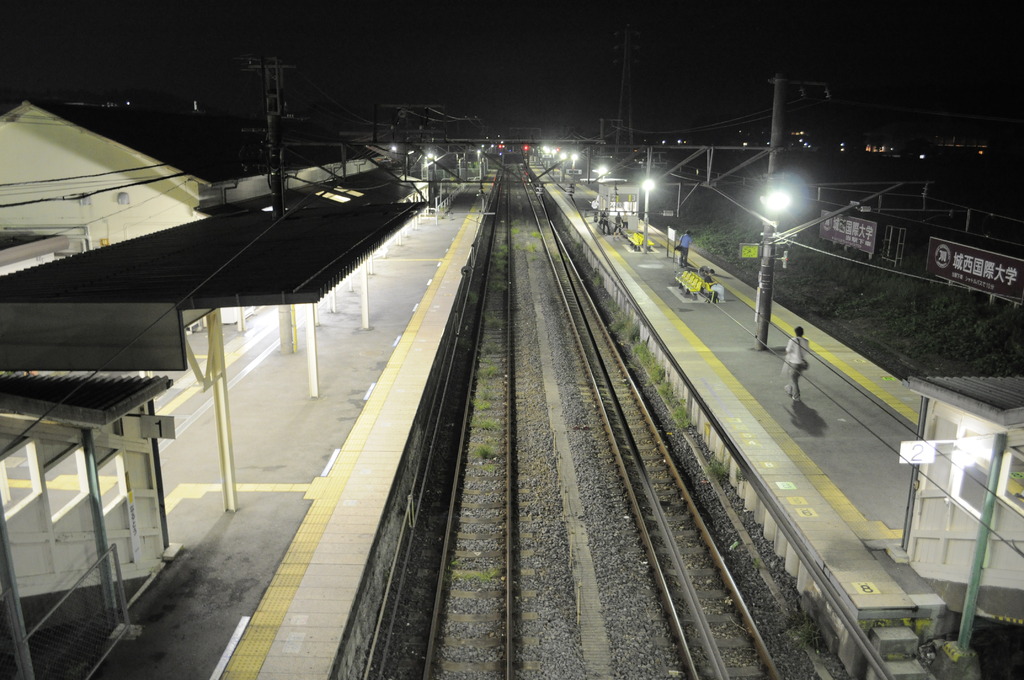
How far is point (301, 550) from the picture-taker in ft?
22.9

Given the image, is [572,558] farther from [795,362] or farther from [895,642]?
[795,362]

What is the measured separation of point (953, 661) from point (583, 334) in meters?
11.1

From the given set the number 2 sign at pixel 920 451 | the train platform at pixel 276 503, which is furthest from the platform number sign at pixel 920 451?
the train platform at pixel 276 503

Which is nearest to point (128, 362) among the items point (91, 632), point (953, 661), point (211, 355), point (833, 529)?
point (211, 355)

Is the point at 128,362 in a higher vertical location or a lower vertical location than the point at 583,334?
higher

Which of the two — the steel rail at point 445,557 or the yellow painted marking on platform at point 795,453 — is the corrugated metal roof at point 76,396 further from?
the yellow painted marking on platform at point 795,453

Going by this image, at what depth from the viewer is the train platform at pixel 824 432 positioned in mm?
6617

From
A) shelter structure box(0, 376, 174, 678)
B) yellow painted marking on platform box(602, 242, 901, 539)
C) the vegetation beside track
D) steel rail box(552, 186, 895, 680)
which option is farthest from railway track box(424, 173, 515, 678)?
the vegetation beside track

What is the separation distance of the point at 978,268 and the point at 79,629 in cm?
1473

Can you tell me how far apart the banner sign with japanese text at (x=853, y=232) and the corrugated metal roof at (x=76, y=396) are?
16.7 meters

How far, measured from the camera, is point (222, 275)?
7.23 meters

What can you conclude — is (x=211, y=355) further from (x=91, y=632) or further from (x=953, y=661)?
(x=953, y=661)

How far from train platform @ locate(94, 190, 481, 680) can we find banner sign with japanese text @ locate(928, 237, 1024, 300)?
10.1 meters

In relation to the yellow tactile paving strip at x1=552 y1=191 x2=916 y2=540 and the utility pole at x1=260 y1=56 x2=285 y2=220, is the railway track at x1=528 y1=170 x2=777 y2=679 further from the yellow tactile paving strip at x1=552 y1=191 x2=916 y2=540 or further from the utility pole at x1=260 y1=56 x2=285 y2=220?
the utility pole at x1=260 y1=56 x2=285 y2=220
